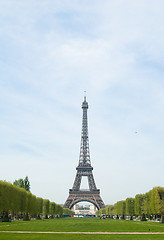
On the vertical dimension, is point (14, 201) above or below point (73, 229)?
above

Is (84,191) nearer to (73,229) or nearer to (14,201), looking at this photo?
(14,201)

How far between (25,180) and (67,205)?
55.3 m

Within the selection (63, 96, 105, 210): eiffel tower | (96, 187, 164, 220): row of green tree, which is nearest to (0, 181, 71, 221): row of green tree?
(96, 187, 164, 220): row of green tree

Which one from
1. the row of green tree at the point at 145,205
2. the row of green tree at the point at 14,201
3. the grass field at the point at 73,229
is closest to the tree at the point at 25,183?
the row of green tree at the point at 14,201

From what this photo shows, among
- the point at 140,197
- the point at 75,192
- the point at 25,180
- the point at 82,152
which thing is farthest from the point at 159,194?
the point at 82,152

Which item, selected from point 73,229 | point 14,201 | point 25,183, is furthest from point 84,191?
point 73,229

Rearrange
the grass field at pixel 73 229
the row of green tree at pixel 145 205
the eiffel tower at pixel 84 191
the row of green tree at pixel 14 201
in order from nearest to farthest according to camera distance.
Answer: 1. the grass field at pixel 73 229
2. the row of green tree at pixel 14 201
3. the row of green tree at pixel 145 205
4. the eiffel tower at pixel 84 191

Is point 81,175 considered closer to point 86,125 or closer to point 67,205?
point 67,205

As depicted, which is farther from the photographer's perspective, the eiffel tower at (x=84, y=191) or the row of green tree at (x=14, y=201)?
the eiffel tower at (x=84, y=191)

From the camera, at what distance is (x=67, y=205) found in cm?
16212

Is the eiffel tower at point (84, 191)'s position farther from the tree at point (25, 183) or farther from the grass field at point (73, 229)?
the grass field at point (73, 229)

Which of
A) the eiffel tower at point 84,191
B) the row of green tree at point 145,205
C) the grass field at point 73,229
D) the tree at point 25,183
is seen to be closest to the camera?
the grass field at point 73,229

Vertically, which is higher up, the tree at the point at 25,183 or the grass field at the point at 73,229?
the tree at the point at 25,183

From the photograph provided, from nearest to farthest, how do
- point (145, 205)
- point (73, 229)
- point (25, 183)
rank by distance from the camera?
point (73, 229)
point (145, 205)
point (25, 183)
